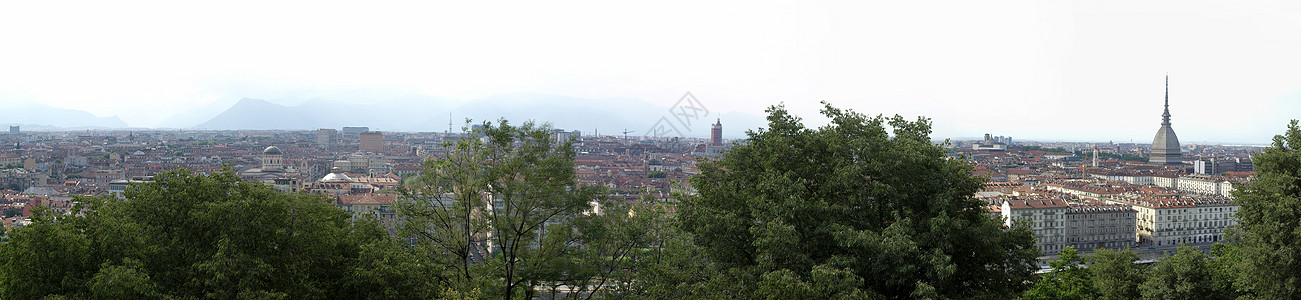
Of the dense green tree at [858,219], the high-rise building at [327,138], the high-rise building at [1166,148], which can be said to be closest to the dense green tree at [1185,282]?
the dense green tree at [858,219]

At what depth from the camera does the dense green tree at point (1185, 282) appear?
15516mm

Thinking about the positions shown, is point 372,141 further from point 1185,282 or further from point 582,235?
point 1185,282

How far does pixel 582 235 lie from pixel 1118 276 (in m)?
12.6

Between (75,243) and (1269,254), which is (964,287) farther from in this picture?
(75,243)

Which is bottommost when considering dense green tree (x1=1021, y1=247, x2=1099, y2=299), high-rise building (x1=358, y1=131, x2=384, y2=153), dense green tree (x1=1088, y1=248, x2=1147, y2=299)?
dense green tree (x1=1021, y1=247, x2=1099, y2=299)

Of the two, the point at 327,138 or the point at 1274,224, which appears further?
the point at 327,138

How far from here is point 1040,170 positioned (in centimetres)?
10112

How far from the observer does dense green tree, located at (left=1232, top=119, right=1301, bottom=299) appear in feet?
41.6

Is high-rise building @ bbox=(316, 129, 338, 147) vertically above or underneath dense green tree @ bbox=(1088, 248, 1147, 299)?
above

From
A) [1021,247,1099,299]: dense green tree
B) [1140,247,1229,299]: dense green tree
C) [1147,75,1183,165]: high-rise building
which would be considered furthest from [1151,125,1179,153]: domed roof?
[1140,247,1229,299]: dense green tree

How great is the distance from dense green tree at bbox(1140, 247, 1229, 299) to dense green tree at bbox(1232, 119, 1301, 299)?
1.55m

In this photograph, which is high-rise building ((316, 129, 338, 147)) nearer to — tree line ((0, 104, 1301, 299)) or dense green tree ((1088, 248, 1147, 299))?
dense green tree ((1088, 248, 1147, 299))

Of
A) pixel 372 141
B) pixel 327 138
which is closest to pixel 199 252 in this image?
pixel 372 141

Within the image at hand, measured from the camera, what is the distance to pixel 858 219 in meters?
9.66
